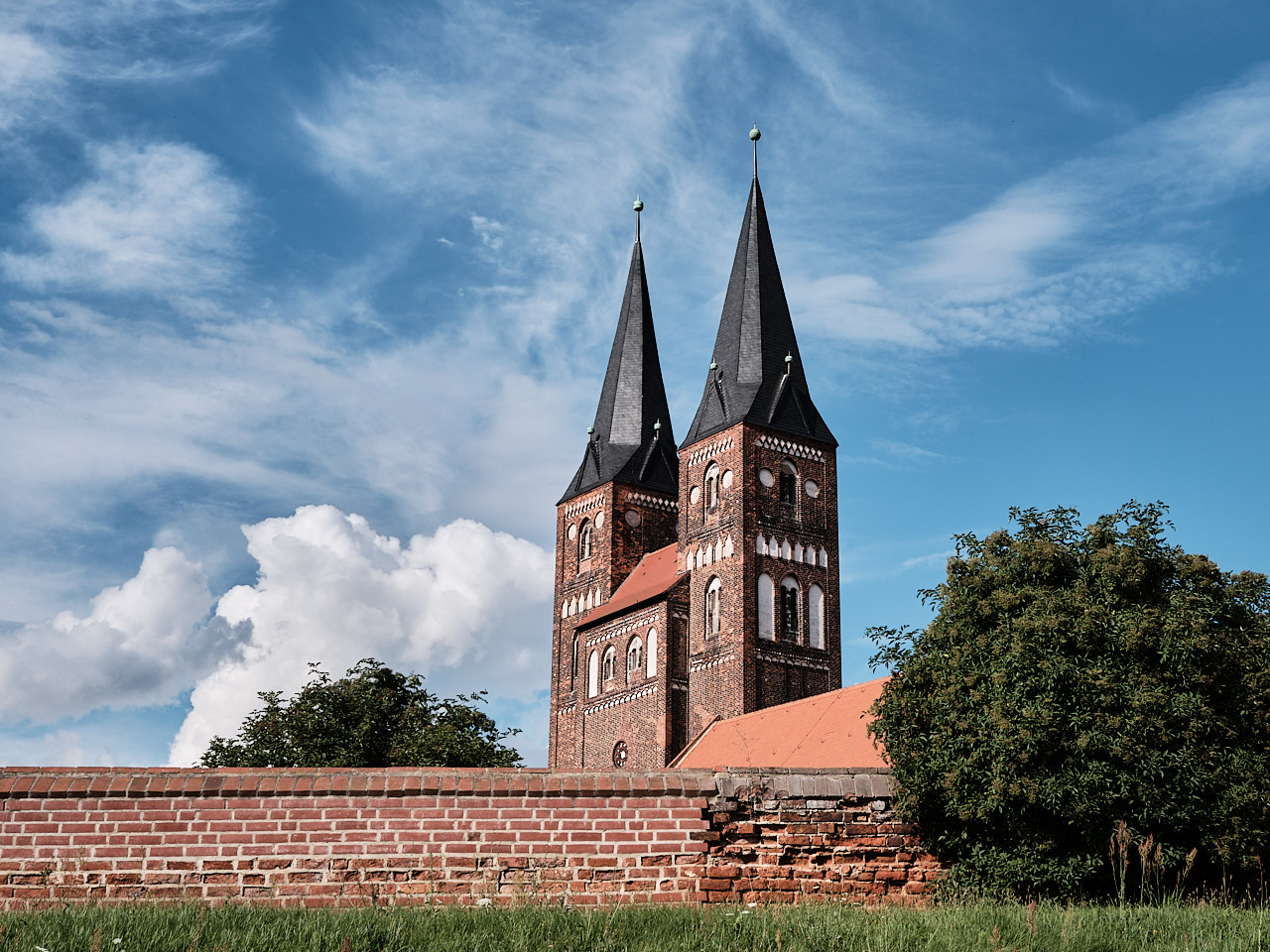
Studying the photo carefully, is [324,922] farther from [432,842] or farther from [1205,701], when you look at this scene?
[1205,701]

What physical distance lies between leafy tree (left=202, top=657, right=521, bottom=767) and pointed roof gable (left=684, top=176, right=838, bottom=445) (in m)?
14.0

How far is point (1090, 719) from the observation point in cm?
1298

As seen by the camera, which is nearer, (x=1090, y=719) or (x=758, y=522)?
(x=1090, y=719)

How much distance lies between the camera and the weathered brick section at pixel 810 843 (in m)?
10.9

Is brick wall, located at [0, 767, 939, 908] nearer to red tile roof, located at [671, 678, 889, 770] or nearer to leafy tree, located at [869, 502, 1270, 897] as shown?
leafy tree, located at [869, 502, 1270, 897]

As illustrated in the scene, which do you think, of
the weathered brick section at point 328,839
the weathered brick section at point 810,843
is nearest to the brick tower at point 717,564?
the weathered brick section at point 810,843

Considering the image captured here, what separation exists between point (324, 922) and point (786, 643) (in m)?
36.1

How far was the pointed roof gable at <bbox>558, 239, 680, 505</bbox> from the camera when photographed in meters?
52.1

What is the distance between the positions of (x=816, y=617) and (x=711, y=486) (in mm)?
5889

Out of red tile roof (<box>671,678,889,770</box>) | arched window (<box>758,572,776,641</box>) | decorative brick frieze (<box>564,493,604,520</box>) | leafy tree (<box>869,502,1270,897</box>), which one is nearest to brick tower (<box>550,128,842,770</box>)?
arched window (<box>758,572,776,641</box>)

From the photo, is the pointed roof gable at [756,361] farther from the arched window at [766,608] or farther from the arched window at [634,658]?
the arched window at [634,658]

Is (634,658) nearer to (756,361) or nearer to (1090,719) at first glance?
(756,361)

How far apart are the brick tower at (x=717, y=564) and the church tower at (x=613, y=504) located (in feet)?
0.28

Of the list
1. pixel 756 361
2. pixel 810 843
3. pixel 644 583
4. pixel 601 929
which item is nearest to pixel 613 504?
pixel 644 583
